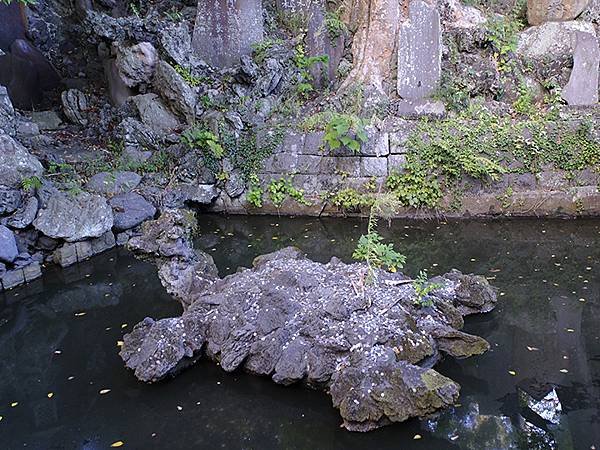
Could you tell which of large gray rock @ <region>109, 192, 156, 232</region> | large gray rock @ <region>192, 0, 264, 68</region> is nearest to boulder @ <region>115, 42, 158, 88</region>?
large gray rock @ <region>192, 0, 264, 68</region>

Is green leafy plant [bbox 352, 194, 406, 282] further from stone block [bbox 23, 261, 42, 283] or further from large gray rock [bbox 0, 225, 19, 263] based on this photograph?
large gray rock [bbox 0, 225, 19, 263]

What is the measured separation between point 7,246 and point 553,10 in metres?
11.5

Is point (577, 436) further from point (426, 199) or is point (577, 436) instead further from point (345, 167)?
point (345, 167)

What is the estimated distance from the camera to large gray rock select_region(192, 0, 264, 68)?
11438mm

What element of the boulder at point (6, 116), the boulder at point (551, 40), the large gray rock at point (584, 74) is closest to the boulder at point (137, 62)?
the boulder at point (6, 116)

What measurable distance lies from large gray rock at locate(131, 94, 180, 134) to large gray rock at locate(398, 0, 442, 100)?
188 inches

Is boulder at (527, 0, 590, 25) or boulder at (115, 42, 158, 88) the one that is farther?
boulder at (527, 0, 590, 25)

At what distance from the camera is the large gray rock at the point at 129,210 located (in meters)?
8.22

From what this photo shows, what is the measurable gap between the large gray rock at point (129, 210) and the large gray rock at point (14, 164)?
50.4 inches

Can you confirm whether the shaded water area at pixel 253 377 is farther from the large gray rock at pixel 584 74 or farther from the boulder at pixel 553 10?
the boulder at pixel 553 10

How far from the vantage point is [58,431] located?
391 cm

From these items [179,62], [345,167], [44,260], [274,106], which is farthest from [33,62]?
[345,167]

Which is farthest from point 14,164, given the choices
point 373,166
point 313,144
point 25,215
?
point 373,166

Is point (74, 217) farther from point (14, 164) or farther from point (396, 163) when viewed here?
point (396, 163)
